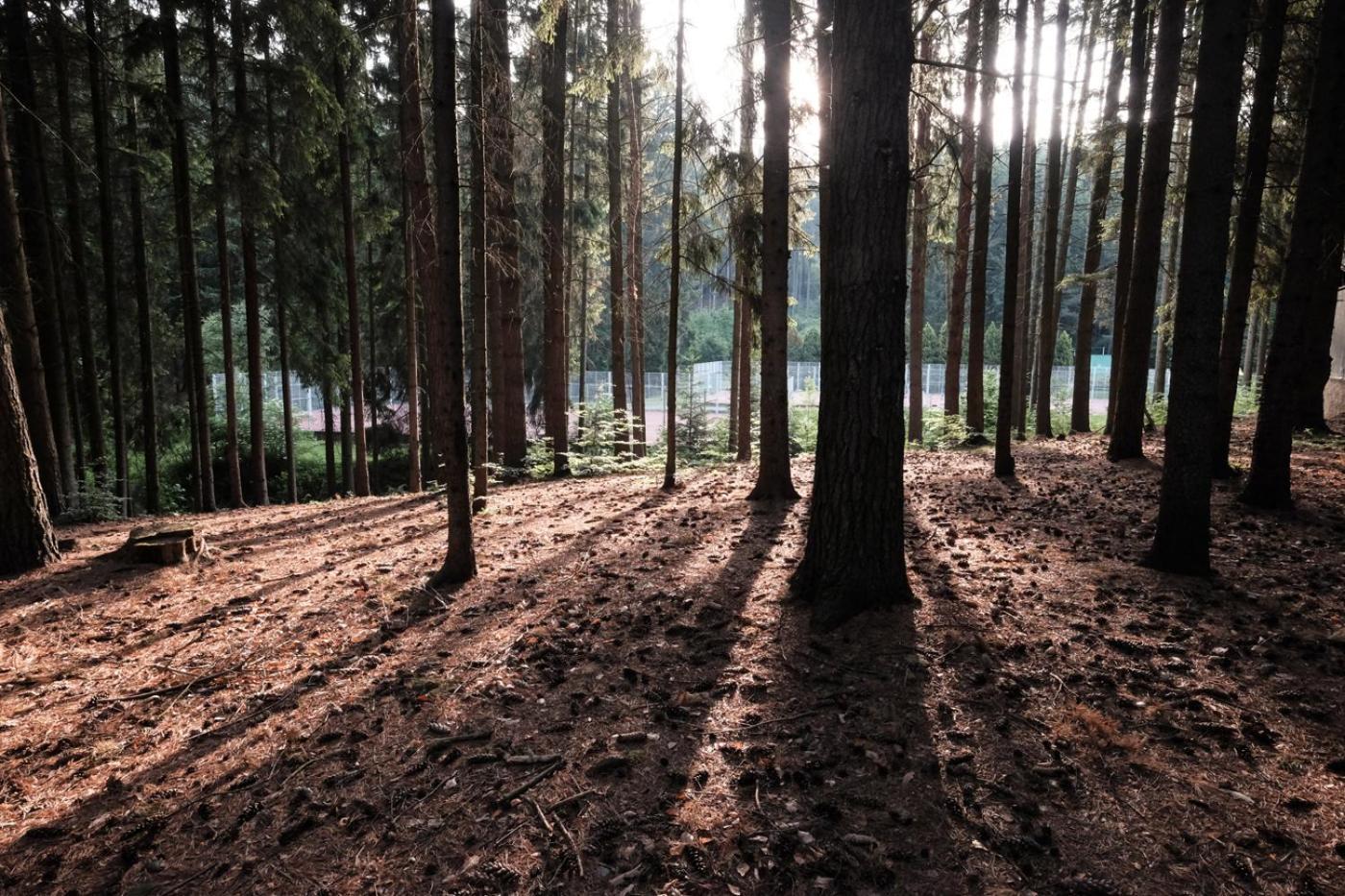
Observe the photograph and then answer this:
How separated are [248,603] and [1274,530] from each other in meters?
9.05

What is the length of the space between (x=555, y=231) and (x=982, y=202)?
7.23 metres

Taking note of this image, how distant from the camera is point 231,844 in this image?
289 centimetres

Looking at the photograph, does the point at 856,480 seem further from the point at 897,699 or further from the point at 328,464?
the point at 328,464

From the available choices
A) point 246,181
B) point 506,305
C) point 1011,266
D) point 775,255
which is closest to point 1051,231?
point 1011,266

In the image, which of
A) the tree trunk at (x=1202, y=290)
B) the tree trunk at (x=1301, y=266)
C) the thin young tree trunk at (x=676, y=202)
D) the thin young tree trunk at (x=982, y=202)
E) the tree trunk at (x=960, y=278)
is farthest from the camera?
the tree trunk at (x=960, y=278)

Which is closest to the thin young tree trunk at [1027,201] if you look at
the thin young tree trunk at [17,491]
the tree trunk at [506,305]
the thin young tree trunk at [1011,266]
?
the thin young tree trunk at [1011,266]

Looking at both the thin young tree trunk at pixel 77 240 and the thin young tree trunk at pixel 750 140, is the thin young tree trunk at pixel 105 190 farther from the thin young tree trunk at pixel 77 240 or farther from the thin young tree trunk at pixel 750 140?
the thin young tree trunk at pixel 750 140

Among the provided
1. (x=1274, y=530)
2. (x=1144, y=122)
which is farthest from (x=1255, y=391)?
(x=1274, y=530)

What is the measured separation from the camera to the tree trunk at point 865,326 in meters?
4.13

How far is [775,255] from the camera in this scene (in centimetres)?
785

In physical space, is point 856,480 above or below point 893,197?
below

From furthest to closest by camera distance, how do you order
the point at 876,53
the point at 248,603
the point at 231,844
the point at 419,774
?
the point at 248,603 < the point at 876,53 < the point at 419,774 < the point at 231,844

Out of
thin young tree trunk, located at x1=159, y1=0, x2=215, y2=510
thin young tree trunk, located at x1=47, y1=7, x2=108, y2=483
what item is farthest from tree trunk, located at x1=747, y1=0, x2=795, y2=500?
thin young tree trunk, located at x1=47, y1=7, x2=108, y2=483

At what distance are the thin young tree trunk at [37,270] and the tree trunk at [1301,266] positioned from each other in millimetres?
14345
